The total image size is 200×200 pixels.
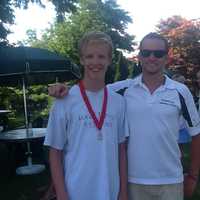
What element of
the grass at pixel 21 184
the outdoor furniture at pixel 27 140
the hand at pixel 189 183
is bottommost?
the grass at pixel 21 184

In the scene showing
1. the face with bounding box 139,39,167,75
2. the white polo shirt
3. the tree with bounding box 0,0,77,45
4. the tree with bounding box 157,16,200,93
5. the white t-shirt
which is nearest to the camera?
the white t-shirt

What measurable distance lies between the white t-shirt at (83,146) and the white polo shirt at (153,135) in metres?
0.29

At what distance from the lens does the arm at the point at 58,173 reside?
9.74 ft

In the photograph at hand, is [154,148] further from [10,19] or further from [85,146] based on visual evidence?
[10,19]

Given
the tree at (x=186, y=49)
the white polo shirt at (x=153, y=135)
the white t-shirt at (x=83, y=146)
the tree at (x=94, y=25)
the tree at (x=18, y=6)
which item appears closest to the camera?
the white t-shirt at (x=83, y=146)

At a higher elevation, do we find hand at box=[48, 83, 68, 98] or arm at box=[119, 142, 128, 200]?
hand at box=[48, 83, 68, 98]

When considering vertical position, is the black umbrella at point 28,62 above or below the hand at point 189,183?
above

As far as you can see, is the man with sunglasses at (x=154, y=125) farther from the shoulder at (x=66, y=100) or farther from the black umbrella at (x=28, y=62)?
the black umbrella at (x=28, y=62)

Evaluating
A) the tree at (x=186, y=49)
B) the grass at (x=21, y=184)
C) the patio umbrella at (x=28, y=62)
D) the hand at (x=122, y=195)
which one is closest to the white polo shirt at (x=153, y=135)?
the hand at (x=122, y=195)

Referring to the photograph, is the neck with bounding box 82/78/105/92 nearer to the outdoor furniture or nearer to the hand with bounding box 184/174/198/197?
the hand with bounding box 184/174/198/197

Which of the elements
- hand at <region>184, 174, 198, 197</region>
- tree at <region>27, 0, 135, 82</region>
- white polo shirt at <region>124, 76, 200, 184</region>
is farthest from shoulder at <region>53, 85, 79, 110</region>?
tree at <region>27, 0, 135, 82</region>

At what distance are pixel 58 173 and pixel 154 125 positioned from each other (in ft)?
2.41

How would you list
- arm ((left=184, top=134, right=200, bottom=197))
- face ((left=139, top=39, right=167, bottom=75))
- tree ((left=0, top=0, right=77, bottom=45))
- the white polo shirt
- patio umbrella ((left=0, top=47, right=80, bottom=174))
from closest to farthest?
the white polo shirt < face ((left=139, top=39, right=167, bottom=75)) < arm ((left=184, top=134, right=200, bottom=197)) < patio umbrella ((left=0, top=47, right=80, bottom=174)) < tree ((left=0, top=0, right=77, bottom=45))

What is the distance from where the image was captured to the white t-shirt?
297 centimetres
